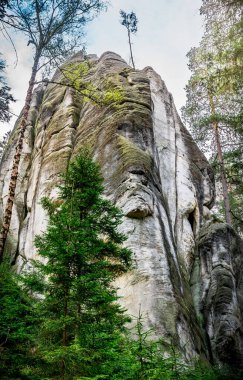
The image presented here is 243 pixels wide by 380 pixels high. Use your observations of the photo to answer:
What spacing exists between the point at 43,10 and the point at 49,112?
24.8ft

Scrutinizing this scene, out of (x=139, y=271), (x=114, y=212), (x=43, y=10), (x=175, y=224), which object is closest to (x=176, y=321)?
(x=139, y=271)

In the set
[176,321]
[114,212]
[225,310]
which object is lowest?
[176,321]

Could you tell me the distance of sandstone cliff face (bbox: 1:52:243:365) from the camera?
8.31 metres

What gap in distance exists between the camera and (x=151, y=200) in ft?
32.2

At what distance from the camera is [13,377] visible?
473 cm

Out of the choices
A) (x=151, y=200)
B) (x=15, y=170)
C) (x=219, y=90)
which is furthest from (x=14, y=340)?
(x=219, y=90)

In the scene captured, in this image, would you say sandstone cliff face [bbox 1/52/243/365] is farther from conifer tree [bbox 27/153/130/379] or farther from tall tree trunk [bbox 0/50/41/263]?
tall tree trunk [bbox 0/50/41/263]

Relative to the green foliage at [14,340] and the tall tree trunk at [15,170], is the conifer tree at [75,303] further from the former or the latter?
the tall tree trunk at [15,170]

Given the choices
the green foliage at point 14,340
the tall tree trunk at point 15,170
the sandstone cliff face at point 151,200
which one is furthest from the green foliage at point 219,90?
the green foliage at point 14,340

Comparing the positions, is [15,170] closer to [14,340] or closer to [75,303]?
[14,340]

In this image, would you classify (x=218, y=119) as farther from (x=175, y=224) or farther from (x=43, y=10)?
(x=43, y=10)

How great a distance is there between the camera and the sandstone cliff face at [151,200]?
831 centimetres

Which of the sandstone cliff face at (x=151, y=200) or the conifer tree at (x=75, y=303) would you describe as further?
the sandstone cliff face at (x=151, y=200)

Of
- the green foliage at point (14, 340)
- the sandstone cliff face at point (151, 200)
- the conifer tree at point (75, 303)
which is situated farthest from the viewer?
the sandstone cliff face at point (151, 200)
